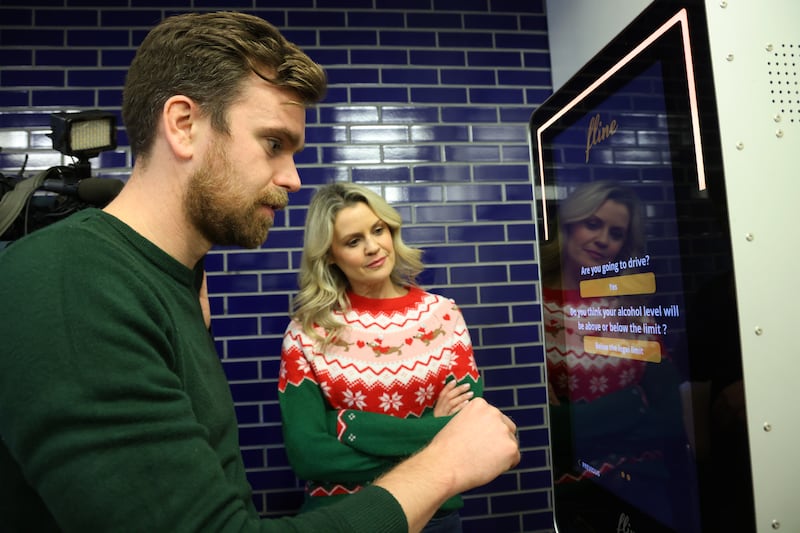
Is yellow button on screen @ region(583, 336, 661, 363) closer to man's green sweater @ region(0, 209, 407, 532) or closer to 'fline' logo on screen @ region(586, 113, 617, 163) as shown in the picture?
'fline' logo on screen @ region(586, 113, 617, 163)

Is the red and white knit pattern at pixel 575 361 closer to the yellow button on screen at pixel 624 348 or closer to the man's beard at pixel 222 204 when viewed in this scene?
the yellow button on screen at pixel 624 348

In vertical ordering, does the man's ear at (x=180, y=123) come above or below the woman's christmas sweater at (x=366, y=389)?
above

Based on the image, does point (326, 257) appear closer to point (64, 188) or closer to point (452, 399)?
point (452, 399)

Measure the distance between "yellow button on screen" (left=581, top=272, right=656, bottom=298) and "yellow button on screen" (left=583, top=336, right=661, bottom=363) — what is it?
0.09 m

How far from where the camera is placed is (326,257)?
193 cm

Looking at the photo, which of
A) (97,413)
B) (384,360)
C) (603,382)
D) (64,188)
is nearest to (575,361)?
(603,382)

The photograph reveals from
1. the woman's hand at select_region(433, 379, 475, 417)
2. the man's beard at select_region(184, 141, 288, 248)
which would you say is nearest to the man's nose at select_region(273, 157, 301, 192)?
the man's beard at select_region(184, 141, 288, 248)

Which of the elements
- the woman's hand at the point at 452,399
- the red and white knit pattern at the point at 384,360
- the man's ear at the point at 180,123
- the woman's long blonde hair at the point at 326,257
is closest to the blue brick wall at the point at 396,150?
the woman's long blonde hair at the point at 326,257

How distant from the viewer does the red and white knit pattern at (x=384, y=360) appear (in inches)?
66.3

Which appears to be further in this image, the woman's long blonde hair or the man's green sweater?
the woman's long blonde hair

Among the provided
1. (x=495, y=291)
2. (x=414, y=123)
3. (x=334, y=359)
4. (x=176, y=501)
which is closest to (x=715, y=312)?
(x=176, y=501)

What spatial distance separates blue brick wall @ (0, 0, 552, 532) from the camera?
7.94 ft

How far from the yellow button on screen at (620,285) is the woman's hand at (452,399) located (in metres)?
0.68

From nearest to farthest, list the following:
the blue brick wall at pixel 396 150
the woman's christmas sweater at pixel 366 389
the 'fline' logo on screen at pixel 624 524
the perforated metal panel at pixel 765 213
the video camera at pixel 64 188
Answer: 1. the perforated metal panel at pixel 765 213
2. the 'fline' logo on screen at pixel 624 524
3. the video camera at pixel 64 188
4. the woman's christmas sweater at pixel 366 389
5. the blue brick wall at pixel 396 150
